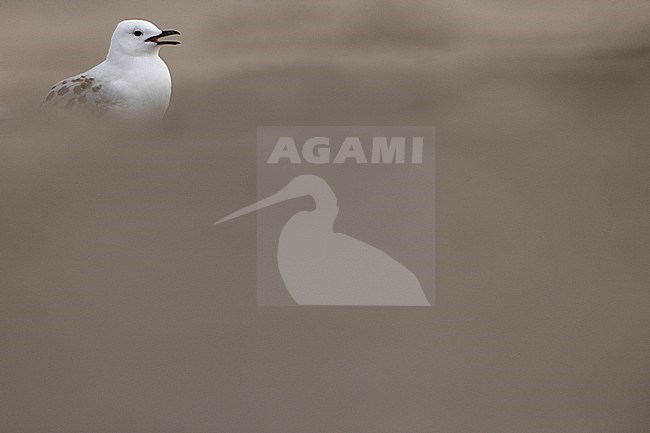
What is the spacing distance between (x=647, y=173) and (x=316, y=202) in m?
1.05

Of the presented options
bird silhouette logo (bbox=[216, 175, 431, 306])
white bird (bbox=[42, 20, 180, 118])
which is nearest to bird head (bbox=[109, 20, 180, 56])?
white bird (bbox=[42, 20, 180, 118])

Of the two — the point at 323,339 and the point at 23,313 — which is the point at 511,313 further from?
the point at 23,313

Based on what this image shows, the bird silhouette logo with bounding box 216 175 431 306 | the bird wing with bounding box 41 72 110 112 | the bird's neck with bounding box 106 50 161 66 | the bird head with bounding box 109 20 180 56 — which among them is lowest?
the bird silhouette logo with bounding box 216 175 431 306

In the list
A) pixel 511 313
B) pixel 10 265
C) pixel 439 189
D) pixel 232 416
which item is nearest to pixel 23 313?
pixel 10 265

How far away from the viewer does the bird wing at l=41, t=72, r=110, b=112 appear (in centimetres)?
248

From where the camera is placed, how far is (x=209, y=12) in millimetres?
2508

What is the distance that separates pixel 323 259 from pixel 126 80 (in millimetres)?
838

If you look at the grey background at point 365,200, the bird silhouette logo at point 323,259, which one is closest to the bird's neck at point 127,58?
the grey background at point 365,200

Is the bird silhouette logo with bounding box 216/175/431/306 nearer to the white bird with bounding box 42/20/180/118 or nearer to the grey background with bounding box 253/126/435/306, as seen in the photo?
the grey background with bounding box 253/126/435/306

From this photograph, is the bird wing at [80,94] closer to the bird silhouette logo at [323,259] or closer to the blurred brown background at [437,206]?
the blurred brown background at [437,206]

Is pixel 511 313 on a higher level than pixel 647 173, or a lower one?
lower

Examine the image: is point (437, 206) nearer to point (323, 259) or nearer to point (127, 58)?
point (323, 259)

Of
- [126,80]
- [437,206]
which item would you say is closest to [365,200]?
[437,206]

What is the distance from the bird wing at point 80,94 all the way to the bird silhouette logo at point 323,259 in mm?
562
